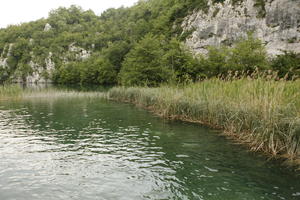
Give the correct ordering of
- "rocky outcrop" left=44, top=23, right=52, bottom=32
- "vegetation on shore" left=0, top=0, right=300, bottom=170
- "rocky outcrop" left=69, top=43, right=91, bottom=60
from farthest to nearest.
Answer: "rocky outcrop" left=44, top=23, right=52, bottom=32 → "rocky outcrop" left=69, top=43, right=91, bottom=60 → "vegetation on shore" left=0, top=0, right=300, bottom=170

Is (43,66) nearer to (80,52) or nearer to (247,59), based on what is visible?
(80,52)

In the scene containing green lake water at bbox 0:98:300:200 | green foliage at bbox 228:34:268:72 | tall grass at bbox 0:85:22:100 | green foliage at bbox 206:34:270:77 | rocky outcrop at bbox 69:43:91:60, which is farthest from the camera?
rocky outcrop at bbox 69:43:91:60

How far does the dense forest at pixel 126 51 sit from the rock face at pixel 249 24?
8.76 ft

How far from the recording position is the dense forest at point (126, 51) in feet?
109

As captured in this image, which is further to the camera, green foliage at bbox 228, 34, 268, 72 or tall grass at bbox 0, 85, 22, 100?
tall grass at bbox 0, 85, 22, 100

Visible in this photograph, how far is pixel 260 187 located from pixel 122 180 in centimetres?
389

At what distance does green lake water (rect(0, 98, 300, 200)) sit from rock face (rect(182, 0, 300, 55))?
3663 cm

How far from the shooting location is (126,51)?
8412cm

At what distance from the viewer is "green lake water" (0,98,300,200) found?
693 cm

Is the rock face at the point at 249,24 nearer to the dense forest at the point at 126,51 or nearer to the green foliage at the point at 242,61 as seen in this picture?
the dense forest at the point at 126,51

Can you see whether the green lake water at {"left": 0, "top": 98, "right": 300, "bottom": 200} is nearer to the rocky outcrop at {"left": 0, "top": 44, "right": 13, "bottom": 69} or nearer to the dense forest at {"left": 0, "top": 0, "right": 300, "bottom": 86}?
the dense forest at {"left": 0, "top": 0, "right": 300, "bottom": 86}

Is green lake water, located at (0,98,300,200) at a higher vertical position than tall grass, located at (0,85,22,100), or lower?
lower

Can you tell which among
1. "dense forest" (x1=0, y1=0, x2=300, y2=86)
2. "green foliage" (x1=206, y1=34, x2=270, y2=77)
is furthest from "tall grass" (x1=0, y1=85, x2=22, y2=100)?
"green foliage" (x1=206, y1=34, x2=270, y2=77)

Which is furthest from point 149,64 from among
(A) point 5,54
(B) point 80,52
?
(A) point 5,54
